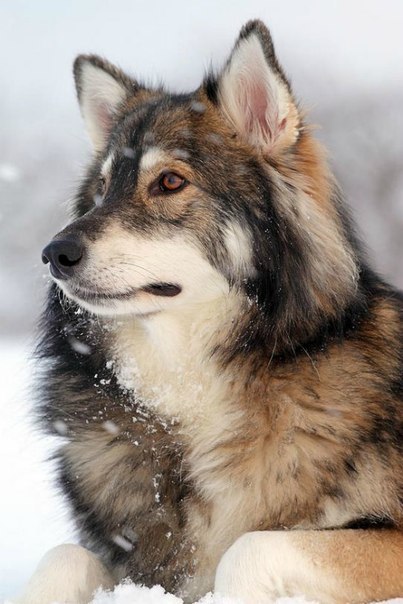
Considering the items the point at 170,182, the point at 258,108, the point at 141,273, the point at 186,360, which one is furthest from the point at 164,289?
the point at 258,108

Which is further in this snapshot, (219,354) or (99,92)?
(99,92)

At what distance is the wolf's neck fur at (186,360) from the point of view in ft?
11.5

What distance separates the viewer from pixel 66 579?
3201 millimetres

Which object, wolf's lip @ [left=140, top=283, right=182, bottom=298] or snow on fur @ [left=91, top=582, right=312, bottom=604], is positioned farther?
wolf's lip @ [left=140, top=283, right=182, bottom=298]

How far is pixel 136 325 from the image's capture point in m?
3.64

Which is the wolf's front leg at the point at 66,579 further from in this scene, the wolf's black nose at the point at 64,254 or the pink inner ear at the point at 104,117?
the pink inner ear at the point at 104,117

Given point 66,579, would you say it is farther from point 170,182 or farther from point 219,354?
point 170,182

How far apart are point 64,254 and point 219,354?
0.76 m

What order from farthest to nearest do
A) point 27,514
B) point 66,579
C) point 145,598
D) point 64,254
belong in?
point 27,514 < point 64,254 < point 66,579 < point 145,598

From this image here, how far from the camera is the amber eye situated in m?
3.55

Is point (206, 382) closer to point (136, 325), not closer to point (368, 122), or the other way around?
point (136, 325)

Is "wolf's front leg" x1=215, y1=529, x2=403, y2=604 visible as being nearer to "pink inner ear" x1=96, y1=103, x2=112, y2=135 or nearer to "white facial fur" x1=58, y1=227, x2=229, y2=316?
"white facial fur" x1=58, y1=227, x2=229, y2=316

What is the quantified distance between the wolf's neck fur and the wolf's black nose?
0.39 meters

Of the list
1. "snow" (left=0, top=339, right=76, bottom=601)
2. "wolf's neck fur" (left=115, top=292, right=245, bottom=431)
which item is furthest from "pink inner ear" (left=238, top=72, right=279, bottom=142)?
"snow" (left=0, top=339, right=76, bottom=601)
